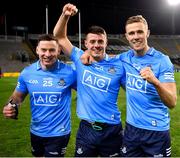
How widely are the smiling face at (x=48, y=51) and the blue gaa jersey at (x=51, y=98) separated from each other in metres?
0.18

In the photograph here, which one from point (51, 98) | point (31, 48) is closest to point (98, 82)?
point (51, 98)

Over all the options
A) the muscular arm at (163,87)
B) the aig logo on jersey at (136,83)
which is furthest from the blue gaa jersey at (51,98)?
the muscular arm at (163,87)

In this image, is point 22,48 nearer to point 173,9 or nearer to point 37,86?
point 173,9

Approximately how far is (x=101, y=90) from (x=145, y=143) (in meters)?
0.88

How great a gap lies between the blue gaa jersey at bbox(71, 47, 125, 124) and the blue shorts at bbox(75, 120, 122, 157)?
0.09m

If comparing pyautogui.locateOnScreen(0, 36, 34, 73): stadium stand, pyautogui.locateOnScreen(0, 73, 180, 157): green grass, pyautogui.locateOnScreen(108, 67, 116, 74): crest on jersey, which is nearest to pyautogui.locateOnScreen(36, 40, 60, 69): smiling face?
pyautogui.locateOnScreen(108, 67, 116, 74): crest on jersey

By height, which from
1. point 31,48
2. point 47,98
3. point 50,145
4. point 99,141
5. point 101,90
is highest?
point 101,90

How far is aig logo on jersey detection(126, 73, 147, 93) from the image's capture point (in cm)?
435

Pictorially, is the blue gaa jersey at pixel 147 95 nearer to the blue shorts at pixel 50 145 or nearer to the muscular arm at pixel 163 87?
the muscular arm at pixel 163 87

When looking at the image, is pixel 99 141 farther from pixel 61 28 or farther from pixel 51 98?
pixel 61 28

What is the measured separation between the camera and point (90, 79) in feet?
15.8

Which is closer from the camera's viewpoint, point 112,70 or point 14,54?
point 112,70

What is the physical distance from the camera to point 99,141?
473cm

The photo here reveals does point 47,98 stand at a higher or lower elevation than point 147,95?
lower
